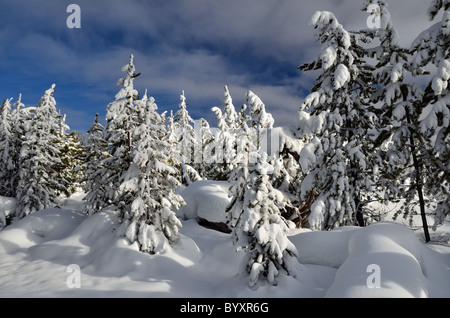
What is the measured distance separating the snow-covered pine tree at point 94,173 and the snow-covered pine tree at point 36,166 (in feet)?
24.1

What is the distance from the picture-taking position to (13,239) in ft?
41.5

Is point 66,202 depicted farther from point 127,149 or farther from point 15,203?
point 127,149

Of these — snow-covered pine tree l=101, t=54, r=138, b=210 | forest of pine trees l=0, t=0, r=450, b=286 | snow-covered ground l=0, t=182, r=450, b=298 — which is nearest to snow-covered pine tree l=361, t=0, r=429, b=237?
forest of pine trees l=0, t=0, r=450, b=286

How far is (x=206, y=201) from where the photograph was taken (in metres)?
15.2

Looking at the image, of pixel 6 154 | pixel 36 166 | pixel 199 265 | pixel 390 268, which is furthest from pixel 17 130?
pixel 390 268

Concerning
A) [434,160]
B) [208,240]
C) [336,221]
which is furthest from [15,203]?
[434,160]

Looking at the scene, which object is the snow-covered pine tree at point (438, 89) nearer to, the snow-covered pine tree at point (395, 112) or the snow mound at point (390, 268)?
the snow-covered pine tree at point (395, 112)

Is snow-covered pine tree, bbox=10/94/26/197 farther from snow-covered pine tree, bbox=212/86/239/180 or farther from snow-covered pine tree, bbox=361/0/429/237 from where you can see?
snow-covered pine tree, bbox=361/0/429/237

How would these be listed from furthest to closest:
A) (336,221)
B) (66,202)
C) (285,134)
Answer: (66,202)
(285,134)
(336,221)

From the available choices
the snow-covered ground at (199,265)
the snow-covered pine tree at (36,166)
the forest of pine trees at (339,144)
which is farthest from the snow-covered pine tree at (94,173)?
the snow-covered pine tree at (36,166)

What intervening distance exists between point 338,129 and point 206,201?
7747 mm

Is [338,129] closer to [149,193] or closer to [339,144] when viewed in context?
[339,144]

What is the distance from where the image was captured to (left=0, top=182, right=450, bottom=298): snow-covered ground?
20.4 ft
